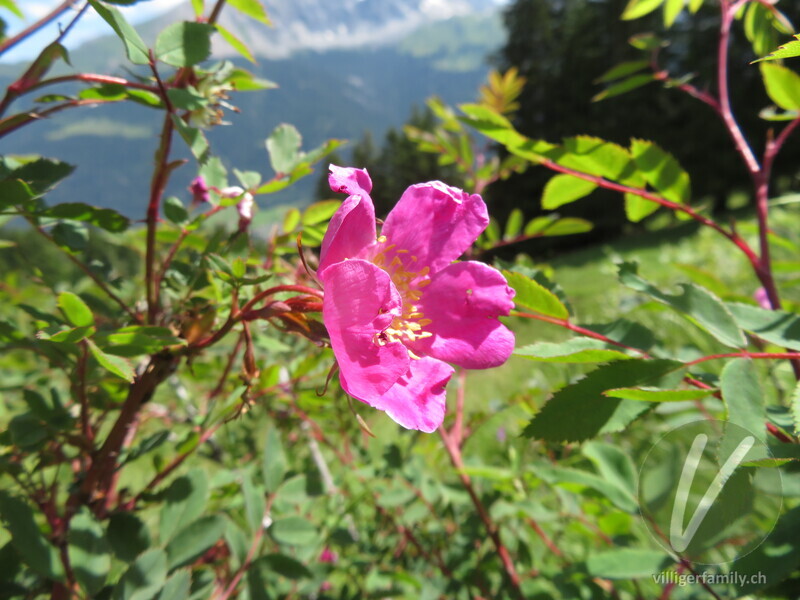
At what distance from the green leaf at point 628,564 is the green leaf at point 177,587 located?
0.46 metres

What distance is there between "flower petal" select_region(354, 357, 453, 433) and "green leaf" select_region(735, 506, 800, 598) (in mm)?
356

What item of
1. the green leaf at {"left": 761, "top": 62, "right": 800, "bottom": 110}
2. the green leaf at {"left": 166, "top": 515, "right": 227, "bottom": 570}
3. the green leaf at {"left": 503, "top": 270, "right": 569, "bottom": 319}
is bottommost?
the green leaf at {"left": 166, "top": 515, "right": 227, "bottom": 570}

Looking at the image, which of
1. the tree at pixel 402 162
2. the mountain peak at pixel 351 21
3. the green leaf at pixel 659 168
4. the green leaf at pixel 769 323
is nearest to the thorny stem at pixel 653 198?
the green leaf at pixel 659 168

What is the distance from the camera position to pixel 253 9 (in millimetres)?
508

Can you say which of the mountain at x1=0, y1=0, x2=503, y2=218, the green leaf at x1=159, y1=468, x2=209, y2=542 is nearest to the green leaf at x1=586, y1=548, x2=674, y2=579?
the green leaf at x1=159, y1=468, x2=209, y2=542

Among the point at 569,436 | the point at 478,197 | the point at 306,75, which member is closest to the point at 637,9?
the point at 478,197

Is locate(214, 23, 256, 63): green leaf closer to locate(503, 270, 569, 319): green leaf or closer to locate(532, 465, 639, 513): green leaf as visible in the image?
locate(503, 270, 569, 319): green leaf

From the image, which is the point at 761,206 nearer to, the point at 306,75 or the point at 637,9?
the point at 637,9

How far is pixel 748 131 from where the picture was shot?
1035cm

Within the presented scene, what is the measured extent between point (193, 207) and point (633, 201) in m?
0.58

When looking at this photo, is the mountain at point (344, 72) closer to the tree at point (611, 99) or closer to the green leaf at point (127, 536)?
the tree at point (611, 99)

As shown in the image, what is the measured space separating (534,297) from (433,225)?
0.39ft

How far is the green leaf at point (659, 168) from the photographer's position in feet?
1.80

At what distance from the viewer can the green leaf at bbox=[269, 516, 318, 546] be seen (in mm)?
653
